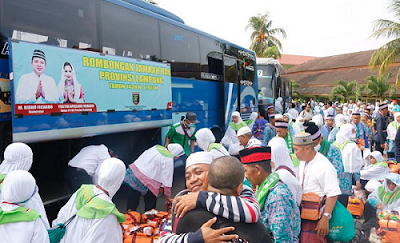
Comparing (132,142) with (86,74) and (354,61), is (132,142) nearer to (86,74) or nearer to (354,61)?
(86,74)

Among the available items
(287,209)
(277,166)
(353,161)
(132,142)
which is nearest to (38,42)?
(132,142)

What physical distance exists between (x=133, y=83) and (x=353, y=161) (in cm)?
414

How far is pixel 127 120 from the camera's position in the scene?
22.2ft

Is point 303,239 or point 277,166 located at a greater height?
point 277,166

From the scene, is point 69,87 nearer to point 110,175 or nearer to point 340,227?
point 110,175

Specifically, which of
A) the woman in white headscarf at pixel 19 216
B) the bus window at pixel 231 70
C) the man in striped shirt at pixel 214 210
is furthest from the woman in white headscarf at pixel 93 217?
the bus window at pixel 231 70

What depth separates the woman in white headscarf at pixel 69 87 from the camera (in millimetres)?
5310

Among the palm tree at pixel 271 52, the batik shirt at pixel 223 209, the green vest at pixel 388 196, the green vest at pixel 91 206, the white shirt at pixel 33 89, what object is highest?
the palm tree at pixel 271 52

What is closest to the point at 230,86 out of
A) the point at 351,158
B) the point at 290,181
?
the point at 351,158

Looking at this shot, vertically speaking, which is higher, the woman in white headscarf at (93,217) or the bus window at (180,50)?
the bus window at (180,50)

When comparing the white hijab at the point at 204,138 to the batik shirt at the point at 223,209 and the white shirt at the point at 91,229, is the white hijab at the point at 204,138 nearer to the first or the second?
the white shirt at the point at 91,229

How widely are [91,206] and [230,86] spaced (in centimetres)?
864

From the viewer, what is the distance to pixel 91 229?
2.97 metres

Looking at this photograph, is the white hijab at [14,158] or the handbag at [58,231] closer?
the handbag at [58,231]
